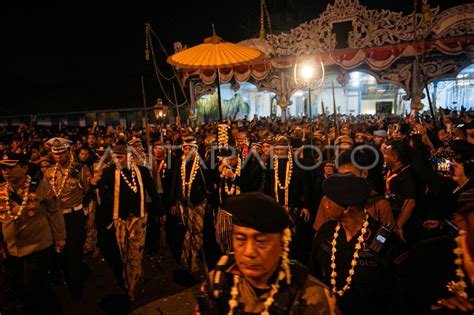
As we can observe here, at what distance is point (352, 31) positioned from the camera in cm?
1487

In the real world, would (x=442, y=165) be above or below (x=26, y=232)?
above

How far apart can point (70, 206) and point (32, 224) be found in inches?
48.7

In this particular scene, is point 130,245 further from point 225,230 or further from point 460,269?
point 460,269

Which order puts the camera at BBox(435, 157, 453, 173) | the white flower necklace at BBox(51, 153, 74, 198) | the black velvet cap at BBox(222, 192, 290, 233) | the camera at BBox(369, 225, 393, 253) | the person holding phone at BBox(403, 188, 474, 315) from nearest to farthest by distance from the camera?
the black velvet cap at BBox(222, 192, 290, 233), the person holding phone at BBox(403, 188, 474, 315), the camera at BBox(369, 225, 393, 253), the white flower necklace at BBox(51, 153, 74, 198), the camera at BBox(435, 157, 453, 173)

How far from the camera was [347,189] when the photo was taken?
8.75 ft

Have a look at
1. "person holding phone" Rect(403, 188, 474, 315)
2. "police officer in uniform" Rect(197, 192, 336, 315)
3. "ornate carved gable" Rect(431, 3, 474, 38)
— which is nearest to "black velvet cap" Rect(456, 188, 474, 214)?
"person holding phone" Rect(403, 188, 474, 315)

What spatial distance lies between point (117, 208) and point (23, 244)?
1220 millimetres

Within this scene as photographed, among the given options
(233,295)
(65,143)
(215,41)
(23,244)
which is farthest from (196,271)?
(233,295)

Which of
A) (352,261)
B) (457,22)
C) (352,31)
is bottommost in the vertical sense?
(352,261)

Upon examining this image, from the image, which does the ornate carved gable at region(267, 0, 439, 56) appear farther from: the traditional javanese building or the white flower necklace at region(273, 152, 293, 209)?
the white flower necklace at region(273, 152, 293, 209)

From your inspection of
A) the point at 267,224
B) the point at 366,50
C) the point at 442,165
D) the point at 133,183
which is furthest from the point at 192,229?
the point at 366,50

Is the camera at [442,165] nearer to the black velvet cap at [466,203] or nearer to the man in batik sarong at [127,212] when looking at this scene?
the black velvet cap at [466,203]

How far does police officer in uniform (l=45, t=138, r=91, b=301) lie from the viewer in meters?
5.17

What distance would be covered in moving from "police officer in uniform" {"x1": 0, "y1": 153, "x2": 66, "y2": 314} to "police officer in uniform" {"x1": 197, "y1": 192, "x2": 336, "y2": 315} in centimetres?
325
